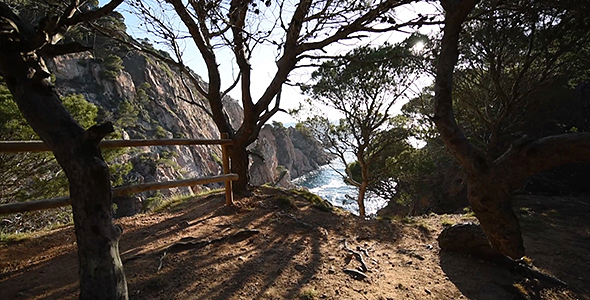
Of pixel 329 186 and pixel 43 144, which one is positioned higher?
pixel 43 144

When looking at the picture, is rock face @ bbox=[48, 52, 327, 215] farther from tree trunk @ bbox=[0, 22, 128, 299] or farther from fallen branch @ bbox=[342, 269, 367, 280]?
fallen branch @ bbox=[342, 269, 367, 280]

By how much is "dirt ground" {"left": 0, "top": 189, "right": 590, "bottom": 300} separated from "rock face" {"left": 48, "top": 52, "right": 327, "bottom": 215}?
17.6 metres

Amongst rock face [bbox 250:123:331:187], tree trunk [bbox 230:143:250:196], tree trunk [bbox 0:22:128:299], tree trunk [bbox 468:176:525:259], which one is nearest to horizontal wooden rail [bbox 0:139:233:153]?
tree trunk [bbox 230:143:250:196]

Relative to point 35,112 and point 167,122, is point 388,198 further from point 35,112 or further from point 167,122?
point 167,122

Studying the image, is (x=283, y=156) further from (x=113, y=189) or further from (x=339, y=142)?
(x=113, y=189)

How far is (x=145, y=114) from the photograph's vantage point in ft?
109

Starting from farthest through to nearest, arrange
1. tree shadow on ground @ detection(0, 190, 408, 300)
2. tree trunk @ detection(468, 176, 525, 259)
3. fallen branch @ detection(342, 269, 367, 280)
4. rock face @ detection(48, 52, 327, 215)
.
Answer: rock face @ detection(48, 52, 327, 215), fallen branch @ detection(342, 269, 367, 280), tree shadow on ground @ detection(0, 190, 408, 300), tree trunk @ detection(468, 176, 525, 259)

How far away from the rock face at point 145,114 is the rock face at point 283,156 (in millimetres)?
577

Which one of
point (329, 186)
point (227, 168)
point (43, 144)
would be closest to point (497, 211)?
point (227, 168)

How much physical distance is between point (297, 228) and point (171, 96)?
4366 centimetres

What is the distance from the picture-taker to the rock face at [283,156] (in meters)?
41.3

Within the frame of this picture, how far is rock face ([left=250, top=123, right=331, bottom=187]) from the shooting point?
136 ft

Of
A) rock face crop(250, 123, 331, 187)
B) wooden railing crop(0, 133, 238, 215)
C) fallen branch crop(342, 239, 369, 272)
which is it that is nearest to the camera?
wooden railing crop(0, 133, 238, 215)

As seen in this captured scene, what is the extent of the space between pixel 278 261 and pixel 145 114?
3634cm
